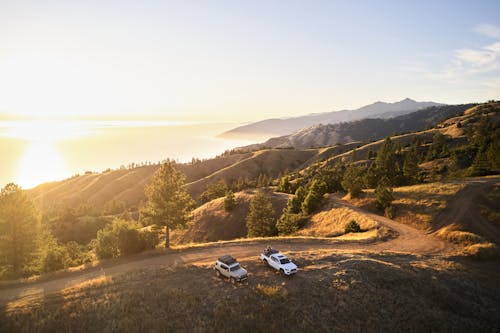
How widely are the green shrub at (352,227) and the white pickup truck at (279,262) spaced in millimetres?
22419

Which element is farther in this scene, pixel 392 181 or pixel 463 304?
pixel 392 181

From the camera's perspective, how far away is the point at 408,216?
47281 millimetres

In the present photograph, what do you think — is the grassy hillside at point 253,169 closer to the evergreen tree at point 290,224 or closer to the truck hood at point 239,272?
the evergreen tree at point 290,224

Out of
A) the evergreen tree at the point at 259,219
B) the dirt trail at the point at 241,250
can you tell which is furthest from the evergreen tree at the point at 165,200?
the evergreen tree at the point at 259,219

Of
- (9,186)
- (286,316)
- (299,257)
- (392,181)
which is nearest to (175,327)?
(286,316)

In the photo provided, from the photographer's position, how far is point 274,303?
23.1 m

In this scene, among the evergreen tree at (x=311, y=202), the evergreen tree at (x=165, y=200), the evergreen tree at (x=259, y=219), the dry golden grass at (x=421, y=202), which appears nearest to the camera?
the evergreen tree at (x=165, y=200)

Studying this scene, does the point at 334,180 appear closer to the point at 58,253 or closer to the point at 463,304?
the point at 463,304

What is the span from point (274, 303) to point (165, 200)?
21301 mm

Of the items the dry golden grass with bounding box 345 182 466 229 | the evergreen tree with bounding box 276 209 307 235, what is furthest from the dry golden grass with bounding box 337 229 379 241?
the evergreen tree with bounding box 276 209 307 235

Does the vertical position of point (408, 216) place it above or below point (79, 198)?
above

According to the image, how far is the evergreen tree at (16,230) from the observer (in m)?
33.8

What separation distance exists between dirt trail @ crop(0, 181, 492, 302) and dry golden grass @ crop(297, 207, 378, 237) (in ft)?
11.0

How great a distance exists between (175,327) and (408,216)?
41399 mm
